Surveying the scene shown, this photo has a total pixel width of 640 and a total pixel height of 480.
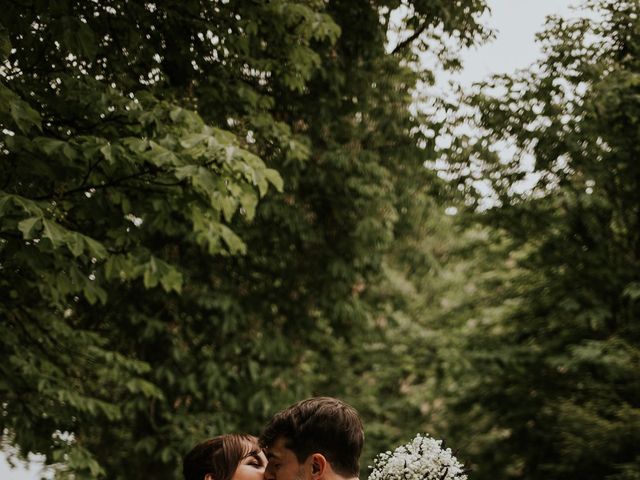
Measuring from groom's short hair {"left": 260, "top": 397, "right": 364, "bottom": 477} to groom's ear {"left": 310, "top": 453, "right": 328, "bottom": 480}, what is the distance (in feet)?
0.07

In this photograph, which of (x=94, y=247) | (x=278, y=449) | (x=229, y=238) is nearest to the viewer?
(x=278, y=449)

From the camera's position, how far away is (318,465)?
9.72 feet

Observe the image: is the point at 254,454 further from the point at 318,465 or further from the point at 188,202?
the point at 188,202

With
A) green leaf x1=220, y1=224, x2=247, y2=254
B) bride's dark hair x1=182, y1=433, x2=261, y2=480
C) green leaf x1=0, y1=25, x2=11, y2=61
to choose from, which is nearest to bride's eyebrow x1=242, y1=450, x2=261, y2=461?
bride's dark hair x1=182, y1=433, x2=261, y2=480

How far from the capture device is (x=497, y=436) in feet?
46.4

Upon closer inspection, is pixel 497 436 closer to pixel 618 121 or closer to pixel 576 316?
pixel 576 316

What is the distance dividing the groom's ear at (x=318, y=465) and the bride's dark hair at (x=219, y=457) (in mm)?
1186

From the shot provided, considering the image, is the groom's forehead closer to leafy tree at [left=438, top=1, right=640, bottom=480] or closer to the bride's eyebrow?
the bride's eyebrow

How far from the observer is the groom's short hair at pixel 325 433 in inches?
118

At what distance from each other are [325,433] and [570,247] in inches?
299

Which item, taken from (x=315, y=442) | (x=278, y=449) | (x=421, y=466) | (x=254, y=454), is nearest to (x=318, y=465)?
(x=315, y=442)

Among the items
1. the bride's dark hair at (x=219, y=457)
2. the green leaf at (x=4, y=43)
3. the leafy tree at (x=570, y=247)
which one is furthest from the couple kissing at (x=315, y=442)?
the leafy tree at (x=570, y=247)

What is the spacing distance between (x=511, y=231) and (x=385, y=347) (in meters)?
7.33

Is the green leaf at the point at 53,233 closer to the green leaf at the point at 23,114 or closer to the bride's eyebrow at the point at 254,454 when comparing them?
the green leaf at the point at 23,114
